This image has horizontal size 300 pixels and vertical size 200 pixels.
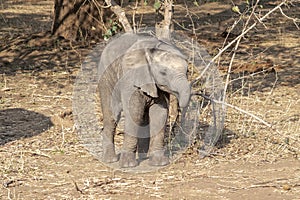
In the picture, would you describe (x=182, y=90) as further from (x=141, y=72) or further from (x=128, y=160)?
(x=128, y=160)

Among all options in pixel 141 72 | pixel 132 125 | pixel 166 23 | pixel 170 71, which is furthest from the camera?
pixel 166 23

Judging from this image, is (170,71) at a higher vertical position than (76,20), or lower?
higher

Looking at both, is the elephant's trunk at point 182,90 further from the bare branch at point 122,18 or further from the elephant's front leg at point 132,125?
the bare branch at point 122,18

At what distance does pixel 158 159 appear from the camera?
19.0 feet

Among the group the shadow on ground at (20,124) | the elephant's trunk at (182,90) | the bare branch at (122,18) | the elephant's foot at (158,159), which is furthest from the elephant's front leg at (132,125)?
the shadow on ground at (20,124)

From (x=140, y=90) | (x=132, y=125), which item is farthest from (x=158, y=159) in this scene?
(x=140, y=90)

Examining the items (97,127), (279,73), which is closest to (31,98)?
(97,127)

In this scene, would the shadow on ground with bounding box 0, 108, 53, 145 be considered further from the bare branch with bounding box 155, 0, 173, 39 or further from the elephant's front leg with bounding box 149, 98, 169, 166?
the elephant's front leg with bounding box 149, 98, 169, 166

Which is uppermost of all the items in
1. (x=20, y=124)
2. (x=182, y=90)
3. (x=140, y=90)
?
(x=182, y=90)

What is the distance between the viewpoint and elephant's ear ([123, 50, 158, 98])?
17.5ft

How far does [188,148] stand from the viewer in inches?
249

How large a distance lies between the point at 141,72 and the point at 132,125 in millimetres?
484

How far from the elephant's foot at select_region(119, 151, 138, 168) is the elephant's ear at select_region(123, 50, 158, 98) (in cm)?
66

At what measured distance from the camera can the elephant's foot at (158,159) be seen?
5.79 meters
